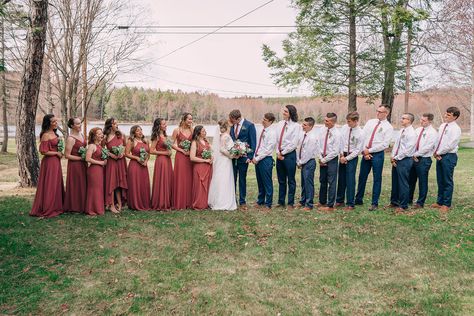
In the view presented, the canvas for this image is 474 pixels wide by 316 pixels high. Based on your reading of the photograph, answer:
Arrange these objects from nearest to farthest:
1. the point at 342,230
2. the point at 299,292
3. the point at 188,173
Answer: the point at 299,292, the point at 342,230, the point at 188,173

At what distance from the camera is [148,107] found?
298ft

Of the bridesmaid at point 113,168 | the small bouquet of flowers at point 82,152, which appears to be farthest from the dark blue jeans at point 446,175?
the small bouquet of flowers at point 82,152

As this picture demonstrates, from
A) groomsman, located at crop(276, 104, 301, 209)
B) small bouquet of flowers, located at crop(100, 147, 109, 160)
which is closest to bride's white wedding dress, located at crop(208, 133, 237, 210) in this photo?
groomsman, located at crop(276, 104, 301, 209)

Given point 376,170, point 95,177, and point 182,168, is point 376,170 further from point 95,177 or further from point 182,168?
point 95,177

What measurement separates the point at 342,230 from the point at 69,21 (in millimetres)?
14842

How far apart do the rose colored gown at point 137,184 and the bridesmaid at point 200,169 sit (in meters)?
1.12

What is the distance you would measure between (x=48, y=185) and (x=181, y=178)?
290cm

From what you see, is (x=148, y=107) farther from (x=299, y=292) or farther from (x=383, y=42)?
(x=299, y=292)

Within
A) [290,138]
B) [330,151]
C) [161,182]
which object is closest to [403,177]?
[330,151]

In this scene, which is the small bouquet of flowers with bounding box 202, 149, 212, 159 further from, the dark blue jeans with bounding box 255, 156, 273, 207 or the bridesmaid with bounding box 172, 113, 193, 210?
the dark blue jeans with bounding box 255, 156, 273, 207

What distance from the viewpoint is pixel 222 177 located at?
30.5 ft

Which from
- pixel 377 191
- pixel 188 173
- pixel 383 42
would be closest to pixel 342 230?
pixel 377 191

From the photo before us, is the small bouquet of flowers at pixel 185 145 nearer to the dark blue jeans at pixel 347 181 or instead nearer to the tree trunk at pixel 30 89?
the dark blue jeans at pixel 347 181

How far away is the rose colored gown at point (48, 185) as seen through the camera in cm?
839
